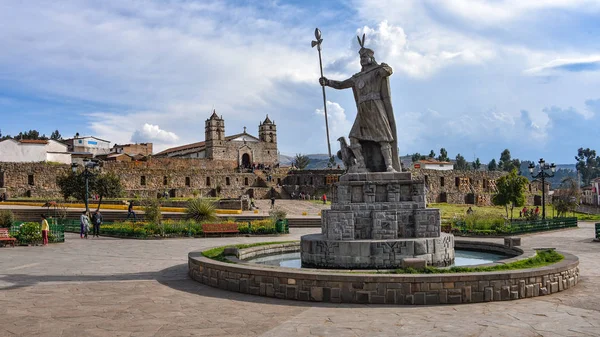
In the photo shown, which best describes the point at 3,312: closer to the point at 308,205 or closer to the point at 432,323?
the point at 432,323

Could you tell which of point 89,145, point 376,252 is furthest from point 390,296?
point 89,145

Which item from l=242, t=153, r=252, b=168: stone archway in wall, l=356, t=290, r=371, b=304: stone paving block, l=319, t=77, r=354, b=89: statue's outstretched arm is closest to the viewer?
l=356, t=290, r=371, b=304: stone paving block

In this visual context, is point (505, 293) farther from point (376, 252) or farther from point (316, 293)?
point (316, 293)

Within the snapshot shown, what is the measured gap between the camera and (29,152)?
55.3 m

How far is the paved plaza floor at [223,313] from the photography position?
6688 mm

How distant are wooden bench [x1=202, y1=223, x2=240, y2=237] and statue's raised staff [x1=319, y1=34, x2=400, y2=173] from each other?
38.1ft

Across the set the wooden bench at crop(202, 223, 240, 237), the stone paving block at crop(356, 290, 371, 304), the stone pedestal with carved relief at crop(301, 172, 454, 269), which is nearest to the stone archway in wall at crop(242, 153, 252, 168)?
the wooden bench at crop(202, 223, 240, 237)

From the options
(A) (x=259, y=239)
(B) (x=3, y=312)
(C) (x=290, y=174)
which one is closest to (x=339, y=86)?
(B) (x=3, y=312)

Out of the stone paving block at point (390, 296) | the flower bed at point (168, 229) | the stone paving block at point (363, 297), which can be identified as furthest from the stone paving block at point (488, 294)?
the flower bed at point (168, 229)

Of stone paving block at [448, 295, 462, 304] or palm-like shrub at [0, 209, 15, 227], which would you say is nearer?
stone paving block at [448, 295, 462, 304]

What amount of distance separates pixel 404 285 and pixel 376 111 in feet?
14.4

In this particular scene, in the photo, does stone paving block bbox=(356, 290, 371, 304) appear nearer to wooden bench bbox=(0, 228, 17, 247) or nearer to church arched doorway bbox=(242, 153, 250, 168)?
wooden bench bbox=(0, 228, 17, 247)

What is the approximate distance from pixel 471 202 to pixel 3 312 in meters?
58.1

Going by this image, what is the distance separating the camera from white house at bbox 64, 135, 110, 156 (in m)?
72.9
